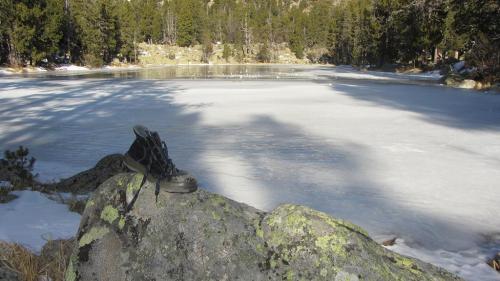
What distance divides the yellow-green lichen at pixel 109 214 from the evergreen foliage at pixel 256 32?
17185mm

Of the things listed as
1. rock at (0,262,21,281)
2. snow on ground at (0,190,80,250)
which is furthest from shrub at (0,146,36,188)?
rock at (0,262,21,281)

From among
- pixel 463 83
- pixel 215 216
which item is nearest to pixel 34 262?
pixel 215 216

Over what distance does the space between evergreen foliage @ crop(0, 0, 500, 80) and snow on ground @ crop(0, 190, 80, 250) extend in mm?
15991

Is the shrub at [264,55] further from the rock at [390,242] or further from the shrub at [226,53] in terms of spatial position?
the rock at [390,242]

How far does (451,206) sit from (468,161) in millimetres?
2439

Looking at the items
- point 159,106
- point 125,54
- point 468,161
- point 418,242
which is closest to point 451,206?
point 418,242

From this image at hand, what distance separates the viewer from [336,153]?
7.50 m

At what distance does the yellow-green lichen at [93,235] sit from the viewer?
1793mm

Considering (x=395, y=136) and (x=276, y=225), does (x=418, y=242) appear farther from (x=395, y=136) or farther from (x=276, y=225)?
(x=395, y=136)

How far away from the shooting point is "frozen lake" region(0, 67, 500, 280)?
171 inches

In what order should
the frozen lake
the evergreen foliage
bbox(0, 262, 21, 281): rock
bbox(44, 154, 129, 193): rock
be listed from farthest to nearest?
the evergreen foliage → bbox(44, 154, 129, 193): rock → the frozen lake → bbox(0, 262, 21, 281): rock

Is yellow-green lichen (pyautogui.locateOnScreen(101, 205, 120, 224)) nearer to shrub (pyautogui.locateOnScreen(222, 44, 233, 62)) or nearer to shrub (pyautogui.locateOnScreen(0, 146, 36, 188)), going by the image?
shrub (pyautogui.locateOnScreen(0, 146, 36, 188))

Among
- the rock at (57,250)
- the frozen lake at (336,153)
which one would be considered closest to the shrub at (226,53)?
the frozen lake at (336,153)

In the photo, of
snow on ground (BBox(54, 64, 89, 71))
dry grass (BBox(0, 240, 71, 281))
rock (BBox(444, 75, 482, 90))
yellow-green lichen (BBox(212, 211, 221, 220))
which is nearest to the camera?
yellow-green lichen (BBox(212, 211, 221, 220))
